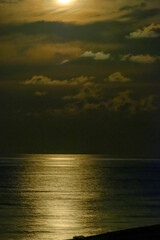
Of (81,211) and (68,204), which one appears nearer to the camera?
(81,211)

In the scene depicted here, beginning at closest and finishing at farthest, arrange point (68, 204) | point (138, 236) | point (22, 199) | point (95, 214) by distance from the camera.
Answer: point (138, 236) < point (95, 214) < point (68, 204) < point (22, 199)

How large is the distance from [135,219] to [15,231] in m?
13.2

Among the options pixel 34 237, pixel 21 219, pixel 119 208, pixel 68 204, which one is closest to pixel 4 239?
pixel 34 237

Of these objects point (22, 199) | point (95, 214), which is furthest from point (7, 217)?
point (22, 199)

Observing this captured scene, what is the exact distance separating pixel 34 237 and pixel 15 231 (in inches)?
181

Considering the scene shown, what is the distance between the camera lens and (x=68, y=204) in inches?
2908

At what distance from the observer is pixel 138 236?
2355 centimetres

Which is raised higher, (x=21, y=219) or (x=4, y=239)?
(x=21, y=219)

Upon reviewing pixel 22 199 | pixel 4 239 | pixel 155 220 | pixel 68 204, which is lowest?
pixel 4 239

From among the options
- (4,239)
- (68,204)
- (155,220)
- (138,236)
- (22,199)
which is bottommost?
(138,236)

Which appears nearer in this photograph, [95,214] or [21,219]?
[21,219]

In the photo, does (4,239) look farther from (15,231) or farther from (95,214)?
(95,214)

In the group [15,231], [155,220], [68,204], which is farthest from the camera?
[68,204]

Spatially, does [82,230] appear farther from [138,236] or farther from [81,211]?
[138,236]
